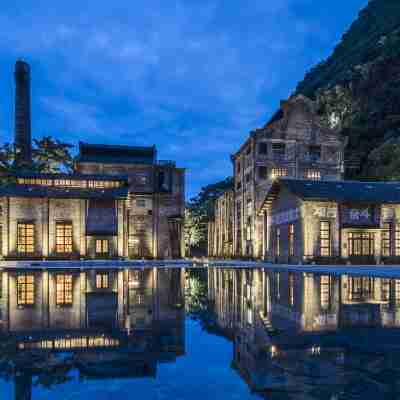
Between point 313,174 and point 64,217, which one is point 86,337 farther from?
point 313,174

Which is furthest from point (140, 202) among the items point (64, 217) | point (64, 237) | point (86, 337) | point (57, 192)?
point (86, 337)

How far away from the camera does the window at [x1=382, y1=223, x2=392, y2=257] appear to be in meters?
32.3

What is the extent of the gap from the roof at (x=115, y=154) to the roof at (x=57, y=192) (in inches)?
436

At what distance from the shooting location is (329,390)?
134 inches

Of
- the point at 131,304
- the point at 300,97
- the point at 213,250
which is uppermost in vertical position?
the point at 300,97

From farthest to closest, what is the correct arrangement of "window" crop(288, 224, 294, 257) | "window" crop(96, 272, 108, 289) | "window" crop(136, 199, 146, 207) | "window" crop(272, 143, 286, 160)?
"window" crop(272, 143, 286, 160), "window" crop(136, 199, 146, 207), "window" crop(288, 224, 294, 257), "window" crop(96, 272, 108, 289)

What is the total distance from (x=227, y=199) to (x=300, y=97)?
20.0 meters

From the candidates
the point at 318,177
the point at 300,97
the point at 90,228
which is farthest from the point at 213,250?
the point at 90,228

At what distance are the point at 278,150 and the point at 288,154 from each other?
1374mm

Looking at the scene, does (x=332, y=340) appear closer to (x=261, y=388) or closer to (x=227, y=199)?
(x=261, y=388)

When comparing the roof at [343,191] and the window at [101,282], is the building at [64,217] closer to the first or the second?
the roof at [343,191]

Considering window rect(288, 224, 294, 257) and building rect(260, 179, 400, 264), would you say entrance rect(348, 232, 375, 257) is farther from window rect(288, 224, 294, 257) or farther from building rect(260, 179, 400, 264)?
window rect(288, 224, 294, 257)

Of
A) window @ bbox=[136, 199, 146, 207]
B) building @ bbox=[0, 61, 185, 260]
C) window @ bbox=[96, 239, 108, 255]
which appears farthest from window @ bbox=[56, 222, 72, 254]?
window @ bbox=[136, 199, 146, 207]

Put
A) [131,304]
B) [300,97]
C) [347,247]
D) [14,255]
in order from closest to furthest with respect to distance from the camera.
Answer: [131,304] → [347,247] → [14,255] → [300,97]
